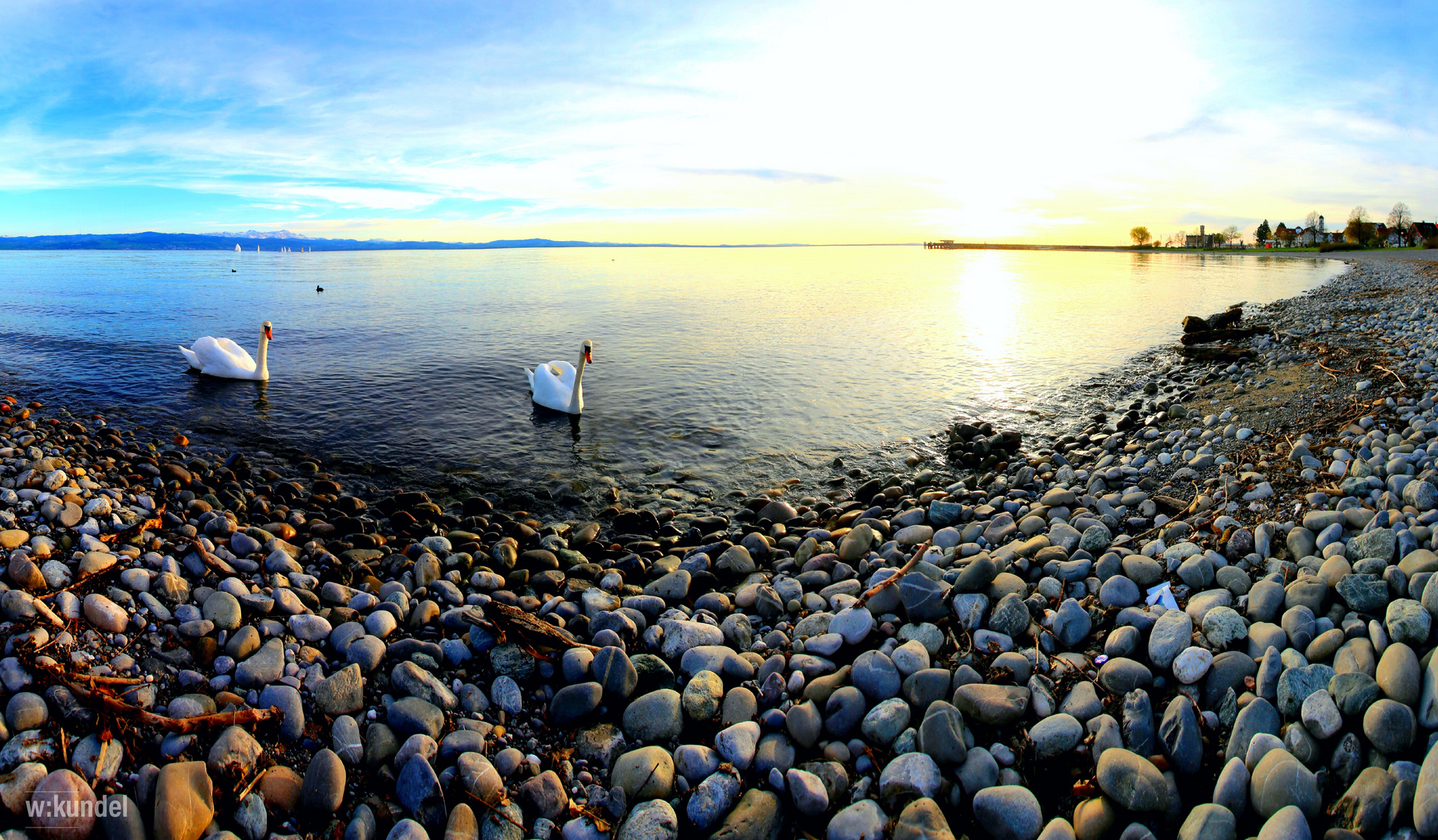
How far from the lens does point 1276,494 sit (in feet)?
20.0

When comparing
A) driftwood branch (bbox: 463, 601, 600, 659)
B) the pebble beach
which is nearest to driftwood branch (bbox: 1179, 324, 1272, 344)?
the pebble beach

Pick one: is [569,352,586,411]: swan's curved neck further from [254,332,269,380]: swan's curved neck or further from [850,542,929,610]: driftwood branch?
[850,542,929,610]: driftwood branch

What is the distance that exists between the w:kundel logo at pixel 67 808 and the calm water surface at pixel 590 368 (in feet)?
23.1

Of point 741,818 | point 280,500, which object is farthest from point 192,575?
point 741,818

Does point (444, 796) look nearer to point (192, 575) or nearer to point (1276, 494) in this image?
point (192, 575)

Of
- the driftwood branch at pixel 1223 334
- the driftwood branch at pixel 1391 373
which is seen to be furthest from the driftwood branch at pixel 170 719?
the driftwood branch at pixel 1223 334

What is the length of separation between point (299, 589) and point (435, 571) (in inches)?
44.9

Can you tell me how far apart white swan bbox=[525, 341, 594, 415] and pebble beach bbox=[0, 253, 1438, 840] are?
6.57 m

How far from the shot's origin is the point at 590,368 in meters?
18.4

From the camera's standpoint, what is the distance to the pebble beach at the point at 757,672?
332cm

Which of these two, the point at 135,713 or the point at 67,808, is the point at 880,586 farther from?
the point at 67,808

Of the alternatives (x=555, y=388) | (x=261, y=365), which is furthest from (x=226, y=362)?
(x=555, y=388)

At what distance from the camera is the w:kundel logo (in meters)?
3.06

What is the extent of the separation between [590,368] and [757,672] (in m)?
14.6
